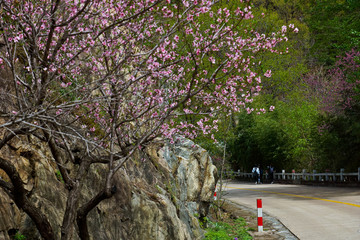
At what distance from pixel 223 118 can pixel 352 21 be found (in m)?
13.6

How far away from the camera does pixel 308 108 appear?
3972 centimetres

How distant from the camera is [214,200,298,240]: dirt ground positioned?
12.7 meters

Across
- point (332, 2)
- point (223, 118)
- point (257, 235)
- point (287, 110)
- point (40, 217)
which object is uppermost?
Result: point (332, 2)

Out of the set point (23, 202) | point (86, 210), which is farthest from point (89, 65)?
point (23, 202)

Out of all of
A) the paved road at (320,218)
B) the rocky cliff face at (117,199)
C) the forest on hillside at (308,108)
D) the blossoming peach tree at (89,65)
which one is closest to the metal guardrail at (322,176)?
the forest on hillside at (308,108)

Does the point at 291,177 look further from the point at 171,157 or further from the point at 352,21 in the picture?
the point at 171,157

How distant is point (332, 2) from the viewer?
31.6 meters

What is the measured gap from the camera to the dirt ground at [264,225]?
501 inches

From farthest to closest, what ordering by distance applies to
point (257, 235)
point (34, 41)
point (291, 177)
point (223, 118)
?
point (291, 177) → point (223, 118) → point (257, 235) → point (34, 41)

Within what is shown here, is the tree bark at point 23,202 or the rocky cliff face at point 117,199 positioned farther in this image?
the rocky cliff face at point 117,199

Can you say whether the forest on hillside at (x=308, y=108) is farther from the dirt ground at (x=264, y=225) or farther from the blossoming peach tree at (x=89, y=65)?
the blossoming peach tree at (x=89, y=65)

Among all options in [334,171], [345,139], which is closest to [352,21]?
[345,139]

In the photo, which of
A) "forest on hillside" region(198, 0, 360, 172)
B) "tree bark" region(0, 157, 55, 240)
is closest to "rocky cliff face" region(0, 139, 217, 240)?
"tree bark" region(0, 157, 55, 240)

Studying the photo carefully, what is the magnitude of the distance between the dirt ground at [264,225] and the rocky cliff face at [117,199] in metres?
2.15
